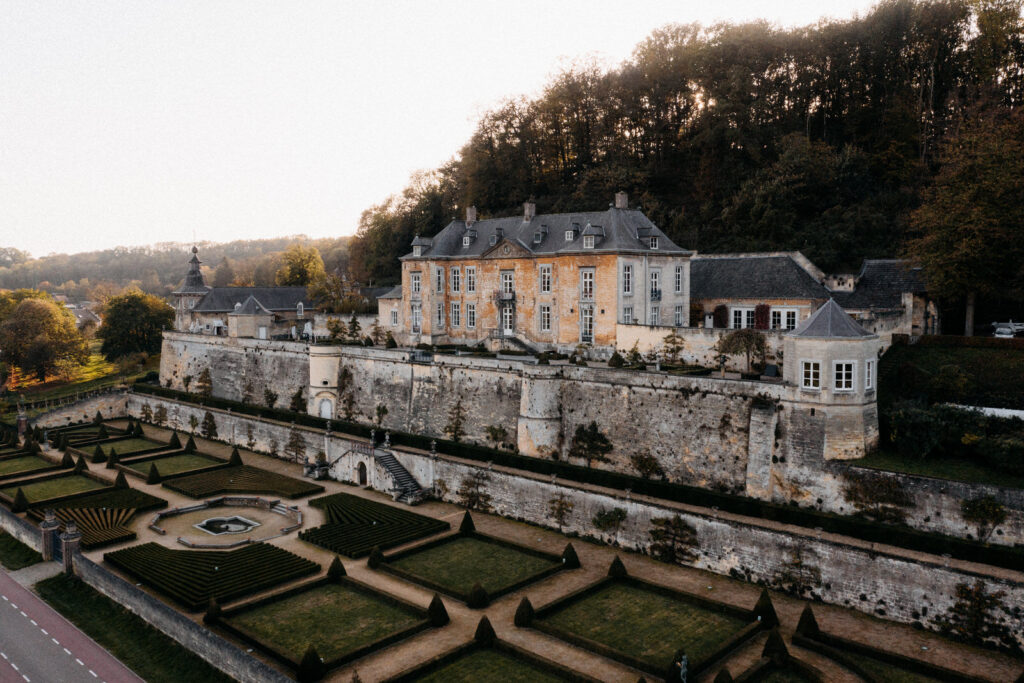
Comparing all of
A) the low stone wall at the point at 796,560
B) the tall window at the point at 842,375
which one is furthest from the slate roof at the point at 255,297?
the tall window at the point at 842,375

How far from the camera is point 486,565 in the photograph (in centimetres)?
2458

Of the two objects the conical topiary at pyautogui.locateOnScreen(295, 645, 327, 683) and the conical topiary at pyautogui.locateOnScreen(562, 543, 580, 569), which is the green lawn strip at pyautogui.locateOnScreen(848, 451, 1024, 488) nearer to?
the conical topiary at pyautogui.locateOnScreen(562, 543, 580, 569)

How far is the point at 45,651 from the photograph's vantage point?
20000mm

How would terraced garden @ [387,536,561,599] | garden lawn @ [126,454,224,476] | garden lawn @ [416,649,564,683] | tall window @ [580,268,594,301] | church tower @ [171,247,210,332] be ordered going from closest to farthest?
garden lawn @ [416,649,564,683]
terraced garden @ [387,536,561,599]
tall window @ [580,268,594,301]
garden lawn @ [126,454,224,476]
church tower @ [171,247,210,332]

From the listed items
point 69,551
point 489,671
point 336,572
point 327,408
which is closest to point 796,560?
point 489,671

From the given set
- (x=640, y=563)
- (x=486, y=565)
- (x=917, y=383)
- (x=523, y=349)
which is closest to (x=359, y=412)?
(x=523, y=349)

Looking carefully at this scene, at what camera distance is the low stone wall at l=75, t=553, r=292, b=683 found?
58.5 ft

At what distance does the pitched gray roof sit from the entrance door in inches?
1033

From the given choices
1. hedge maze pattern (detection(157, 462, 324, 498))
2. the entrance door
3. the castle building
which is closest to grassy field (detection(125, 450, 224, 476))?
hedge maze pattern (detection(157, 462, 324, 498))

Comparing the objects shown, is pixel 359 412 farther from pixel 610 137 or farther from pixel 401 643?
pixel 610 137

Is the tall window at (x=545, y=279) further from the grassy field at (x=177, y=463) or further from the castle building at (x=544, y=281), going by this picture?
the grassy field at (x=177, y=463)

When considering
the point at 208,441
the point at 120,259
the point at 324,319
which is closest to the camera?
the point at 208,441

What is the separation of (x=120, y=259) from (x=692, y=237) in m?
131

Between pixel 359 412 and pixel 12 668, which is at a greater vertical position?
pixel 359 412
